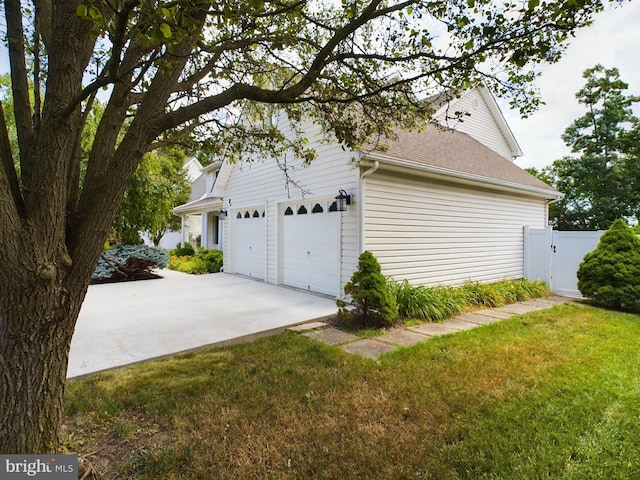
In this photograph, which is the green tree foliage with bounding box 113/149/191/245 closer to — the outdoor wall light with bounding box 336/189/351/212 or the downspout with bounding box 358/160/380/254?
the outdoor wall light with bounding box 336/189/351/212

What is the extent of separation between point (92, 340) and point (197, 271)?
8.28 metres

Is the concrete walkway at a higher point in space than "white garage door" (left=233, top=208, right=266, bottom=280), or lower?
lower

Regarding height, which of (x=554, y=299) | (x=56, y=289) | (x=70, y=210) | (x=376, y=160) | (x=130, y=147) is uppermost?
(x=376, y=160)

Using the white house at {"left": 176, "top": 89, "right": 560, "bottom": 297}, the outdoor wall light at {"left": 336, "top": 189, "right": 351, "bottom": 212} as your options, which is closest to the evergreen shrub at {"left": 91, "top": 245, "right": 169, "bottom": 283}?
the white house at {"left": 176, "top": 89, "right": 560, "bottom": 297}

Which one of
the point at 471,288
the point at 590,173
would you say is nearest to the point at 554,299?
the point at 471,288

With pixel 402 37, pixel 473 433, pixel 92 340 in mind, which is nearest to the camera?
pixel 473 433

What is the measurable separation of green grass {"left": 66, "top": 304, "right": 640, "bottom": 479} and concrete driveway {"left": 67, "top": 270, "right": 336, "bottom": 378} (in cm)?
62

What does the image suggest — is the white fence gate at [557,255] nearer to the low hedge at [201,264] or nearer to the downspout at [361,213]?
the downspout at [361,213]

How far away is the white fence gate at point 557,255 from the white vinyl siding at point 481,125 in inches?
164

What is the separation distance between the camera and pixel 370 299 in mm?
5676

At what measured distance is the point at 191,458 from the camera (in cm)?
238

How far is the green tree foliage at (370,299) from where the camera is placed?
5.64m

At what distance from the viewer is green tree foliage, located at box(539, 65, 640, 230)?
17156 millimetres

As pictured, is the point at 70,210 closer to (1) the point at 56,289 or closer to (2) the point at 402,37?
(1) the point at 56,289
